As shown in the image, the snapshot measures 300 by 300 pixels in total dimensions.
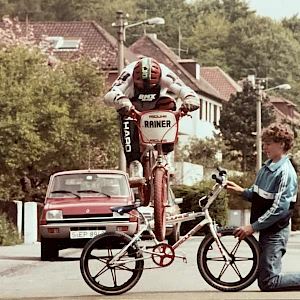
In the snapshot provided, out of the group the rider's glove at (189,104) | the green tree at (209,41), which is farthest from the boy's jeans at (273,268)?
the green tree at (209,41)

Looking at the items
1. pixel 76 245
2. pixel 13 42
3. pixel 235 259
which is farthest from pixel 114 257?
pixel 13 42

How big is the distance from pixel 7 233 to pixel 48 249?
6.61 metres

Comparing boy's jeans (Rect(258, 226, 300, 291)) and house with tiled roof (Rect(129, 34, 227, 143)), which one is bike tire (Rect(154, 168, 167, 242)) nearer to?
boy's jeans (Rect(258, 226, 300, 291))

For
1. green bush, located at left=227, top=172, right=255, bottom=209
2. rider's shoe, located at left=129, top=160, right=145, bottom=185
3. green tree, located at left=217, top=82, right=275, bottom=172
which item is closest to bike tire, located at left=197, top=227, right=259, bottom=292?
rider's shoe, located at left=129, top=160, right=145, bottom=185

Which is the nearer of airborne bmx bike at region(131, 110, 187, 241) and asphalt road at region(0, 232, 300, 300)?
asphalt road at region(0, 232, 300, 300)

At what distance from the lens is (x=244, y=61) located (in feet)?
429

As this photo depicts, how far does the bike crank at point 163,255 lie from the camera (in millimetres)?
11398

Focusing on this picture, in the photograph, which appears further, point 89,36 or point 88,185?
point 89,36

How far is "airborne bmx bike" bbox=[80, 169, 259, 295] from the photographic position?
11312 mm

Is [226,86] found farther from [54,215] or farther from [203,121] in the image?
[54,215]

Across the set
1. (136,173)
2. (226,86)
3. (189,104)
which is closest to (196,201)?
(136,173)

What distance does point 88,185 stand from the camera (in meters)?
20.2

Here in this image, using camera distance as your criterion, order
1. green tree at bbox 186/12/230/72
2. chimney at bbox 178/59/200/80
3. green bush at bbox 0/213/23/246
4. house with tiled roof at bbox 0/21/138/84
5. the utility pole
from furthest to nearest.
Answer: green tree at bbox 186/12/230/72, chimney at bbox 178/59/200/80, house with tiled roof at bbox 0/21/138/84, the utility pole, green bush at bbox 0/213/23/246

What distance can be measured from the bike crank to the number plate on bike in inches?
50.9
